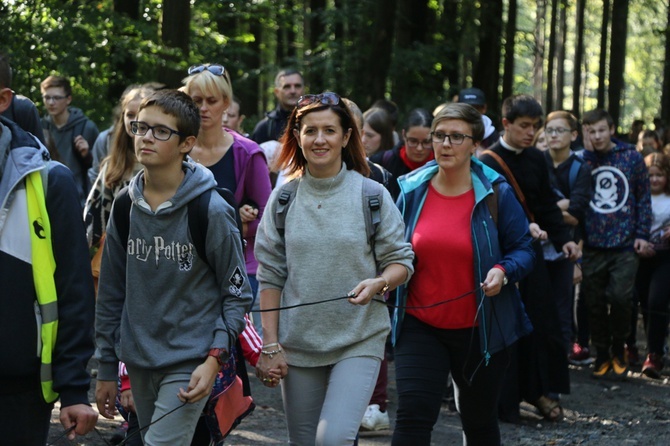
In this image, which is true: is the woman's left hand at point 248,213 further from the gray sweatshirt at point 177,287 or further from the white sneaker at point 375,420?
the white sneaker at point 375,420

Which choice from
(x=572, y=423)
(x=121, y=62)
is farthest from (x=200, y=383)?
(x=121, y=62)

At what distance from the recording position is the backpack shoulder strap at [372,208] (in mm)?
5281

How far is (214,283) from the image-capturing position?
476cm

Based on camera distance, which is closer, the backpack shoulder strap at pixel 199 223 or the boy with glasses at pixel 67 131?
the backpack shoulder strap at pixel 199 223

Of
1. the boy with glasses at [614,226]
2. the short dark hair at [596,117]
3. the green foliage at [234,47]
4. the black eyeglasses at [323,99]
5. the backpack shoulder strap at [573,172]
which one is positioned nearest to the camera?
the black eyeglasses at [323,99]

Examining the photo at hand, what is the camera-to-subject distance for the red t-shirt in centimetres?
598

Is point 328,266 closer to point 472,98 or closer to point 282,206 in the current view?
point 282,206

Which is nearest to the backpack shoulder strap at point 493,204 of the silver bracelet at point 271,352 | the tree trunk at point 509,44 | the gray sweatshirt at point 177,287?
the silver bracelet at point 271,352

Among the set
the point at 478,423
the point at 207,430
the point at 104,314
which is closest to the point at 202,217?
the point at 104,314

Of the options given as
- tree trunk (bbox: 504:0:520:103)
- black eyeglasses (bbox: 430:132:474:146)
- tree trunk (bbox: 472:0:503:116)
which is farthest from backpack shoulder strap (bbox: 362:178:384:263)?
tree trunk (bbox: 504:0:520:103)

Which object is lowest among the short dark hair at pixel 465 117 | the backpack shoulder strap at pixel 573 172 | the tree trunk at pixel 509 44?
the backpack shoulder strap at pixel 573 172

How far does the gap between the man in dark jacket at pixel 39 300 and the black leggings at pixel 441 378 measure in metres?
2.21

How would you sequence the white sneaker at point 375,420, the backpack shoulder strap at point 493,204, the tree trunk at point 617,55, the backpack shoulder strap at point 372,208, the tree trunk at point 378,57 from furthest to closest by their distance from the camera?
the tree trunk at point 617,55 < the tree trunk at point 378,57 < the white sneaker at point 375,420 < the backpack shoulder strap at point 493,204 < the backpack shoulder strap at point 372,208

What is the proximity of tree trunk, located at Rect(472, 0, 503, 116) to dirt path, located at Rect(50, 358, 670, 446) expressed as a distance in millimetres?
16005
